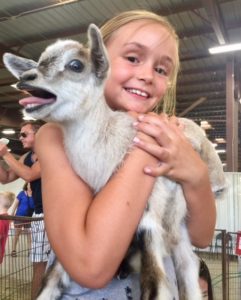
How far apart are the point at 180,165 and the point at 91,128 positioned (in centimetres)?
28

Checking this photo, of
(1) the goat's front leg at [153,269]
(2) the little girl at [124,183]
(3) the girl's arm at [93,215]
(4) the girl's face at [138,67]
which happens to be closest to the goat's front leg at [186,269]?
(2) the little girl at [124,183]

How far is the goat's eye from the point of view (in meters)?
1.29

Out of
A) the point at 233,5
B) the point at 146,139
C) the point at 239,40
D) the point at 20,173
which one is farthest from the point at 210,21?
the point at 146,139

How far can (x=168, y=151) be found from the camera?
1.20 meters

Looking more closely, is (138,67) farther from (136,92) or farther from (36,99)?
(36,99)

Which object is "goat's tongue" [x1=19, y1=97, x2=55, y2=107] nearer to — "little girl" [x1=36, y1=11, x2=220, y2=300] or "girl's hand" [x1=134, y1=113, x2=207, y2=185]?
"little girl" [x1=36, y1=11, x2=220, y2=300]

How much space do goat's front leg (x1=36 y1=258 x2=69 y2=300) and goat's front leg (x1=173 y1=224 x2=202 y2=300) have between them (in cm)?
36

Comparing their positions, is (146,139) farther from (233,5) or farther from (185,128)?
(233,5)

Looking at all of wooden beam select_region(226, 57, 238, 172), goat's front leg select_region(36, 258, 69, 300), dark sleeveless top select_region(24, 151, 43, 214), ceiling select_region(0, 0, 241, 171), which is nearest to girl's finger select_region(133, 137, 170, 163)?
goat's front leg select_region(36, 258, 69, 300)

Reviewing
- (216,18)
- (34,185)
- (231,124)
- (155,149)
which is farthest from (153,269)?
(231,124)

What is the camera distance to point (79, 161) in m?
1.26

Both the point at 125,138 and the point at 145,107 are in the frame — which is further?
the point at 145,107

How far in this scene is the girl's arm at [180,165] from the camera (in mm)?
1194

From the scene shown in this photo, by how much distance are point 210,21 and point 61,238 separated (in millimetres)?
5619
